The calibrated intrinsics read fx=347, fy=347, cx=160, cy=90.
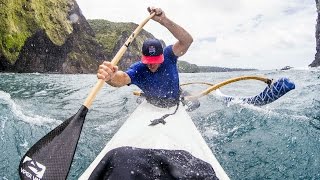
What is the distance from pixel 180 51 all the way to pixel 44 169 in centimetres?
321

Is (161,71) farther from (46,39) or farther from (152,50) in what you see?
(46,39)

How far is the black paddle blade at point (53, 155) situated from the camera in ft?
11.8

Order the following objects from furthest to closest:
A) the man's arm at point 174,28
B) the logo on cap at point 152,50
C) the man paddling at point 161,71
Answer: the man's arm at point 174,28 < the man paddling at point 161,71 < the logo on cap at point 152,50

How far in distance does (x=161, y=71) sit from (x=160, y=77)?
102mm

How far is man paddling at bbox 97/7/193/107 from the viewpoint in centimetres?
559

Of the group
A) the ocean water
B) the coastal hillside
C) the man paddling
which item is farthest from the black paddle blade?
the coastal hillside

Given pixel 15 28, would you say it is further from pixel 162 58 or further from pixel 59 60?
pixel 162 58

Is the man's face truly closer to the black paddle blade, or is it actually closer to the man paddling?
the man paddling

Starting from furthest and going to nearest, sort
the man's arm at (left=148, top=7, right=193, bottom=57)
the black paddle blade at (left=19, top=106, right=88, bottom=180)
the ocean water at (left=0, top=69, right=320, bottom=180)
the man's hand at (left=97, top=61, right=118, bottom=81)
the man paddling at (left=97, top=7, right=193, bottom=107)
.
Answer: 1. the ocean water at (left=0, top=69, right=320, bottom=180)
2. the man's arm at (left=148, top=7, right=193, bottom=57)
3. the man paddling at (left=97, top=7, right=193, bottom=107)
4. the man's hand at (left=97, top=61, right=118, bottom=81)
5. the black paddle blade at (left=19, top=106, right=88, bottom=180)

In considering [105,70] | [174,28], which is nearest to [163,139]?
[105,70]

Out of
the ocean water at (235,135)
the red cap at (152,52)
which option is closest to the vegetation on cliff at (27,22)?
the ocean water at (235,135)

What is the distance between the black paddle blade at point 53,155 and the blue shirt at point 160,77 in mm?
1766

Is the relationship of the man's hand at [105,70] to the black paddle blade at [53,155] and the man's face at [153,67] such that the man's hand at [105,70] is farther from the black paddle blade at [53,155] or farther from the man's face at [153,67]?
the man's face at [153,67]

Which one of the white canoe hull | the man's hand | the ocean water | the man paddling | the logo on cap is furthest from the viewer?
the ocean water
